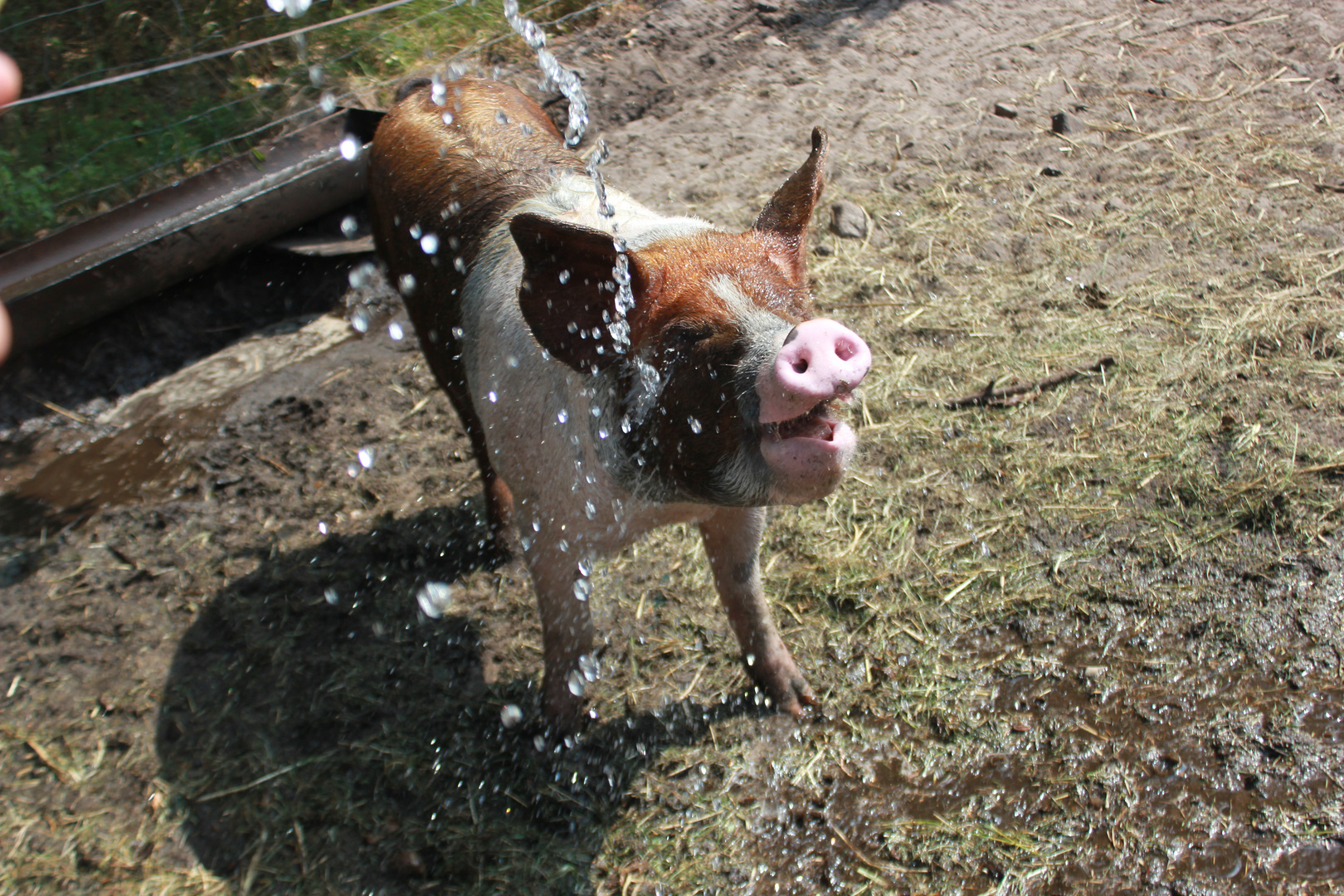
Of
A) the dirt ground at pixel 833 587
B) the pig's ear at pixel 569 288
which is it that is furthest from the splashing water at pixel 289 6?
the pig's ear at pixel 569 288

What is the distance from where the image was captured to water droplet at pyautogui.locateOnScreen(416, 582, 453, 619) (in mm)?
3672

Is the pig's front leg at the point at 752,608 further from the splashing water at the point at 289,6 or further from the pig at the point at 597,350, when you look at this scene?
the splashing water at the point at 289,6

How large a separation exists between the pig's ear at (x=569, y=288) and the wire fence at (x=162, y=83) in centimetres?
354

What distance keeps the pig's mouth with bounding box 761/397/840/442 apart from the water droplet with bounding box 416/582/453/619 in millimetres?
1937

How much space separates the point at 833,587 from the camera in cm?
357

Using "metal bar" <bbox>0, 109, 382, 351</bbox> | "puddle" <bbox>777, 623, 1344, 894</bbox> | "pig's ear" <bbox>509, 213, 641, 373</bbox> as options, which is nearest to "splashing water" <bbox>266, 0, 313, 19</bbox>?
"metal bar" <bbox>0, 109, 382, 351</bbox>

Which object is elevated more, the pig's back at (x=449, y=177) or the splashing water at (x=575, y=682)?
the pig's back at (x=449, y=177)

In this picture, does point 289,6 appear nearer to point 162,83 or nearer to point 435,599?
point 162,83

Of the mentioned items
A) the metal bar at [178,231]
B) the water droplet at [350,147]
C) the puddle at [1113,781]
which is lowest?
the puddle at [1113,781]

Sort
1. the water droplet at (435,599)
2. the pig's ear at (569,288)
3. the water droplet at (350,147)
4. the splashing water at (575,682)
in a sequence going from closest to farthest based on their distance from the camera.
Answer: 1. the pig's ear at (569,288)
2. the splashing water at (575,682)
3. the water droplet at (435,599)
4. the water droplet at (350,147)

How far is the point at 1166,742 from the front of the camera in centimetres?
292

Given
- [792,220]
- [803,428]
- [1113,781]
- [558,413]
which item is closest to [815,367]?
[803,428]

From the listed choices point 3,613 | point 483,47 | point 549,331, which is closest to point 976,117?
point 483,47

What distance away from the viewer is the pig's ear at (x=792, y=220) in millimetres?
2473
